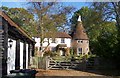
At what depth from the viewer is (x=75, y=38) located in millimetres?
45625

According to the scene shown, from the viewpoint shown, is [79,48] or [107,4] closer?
[107,4]

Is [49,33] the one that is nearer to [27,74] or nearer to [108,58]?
[108,58]

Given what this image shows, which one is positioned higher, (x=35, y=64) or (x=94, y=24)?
(x=94, y=24)

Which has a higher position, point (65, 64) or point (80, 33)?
point (80, 33)

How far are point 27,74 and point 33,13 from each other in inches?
763

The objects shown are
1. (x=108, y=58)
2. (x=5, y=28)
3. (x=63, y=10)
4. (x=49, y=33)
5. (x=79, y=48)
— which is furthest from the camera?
(x=79, y=48)

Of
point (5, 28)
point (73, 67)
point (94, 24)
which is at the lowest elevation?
point (73, 67)

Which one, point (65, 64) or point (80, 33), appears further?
point (80, 33)

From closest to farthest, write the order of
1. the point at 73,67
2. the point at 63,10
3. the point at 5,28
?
the point at 5,28
the point at 73,67
the point at 63,10

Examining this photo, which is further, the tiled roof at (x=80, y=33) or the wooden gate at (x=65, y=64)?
the tiled roof at (x=80, y=33)

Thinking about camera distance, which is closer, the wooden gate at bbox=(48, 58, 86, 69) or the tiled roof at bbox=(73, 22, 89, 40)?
the wooden gate at bbox=(48, 58, 86, 69)

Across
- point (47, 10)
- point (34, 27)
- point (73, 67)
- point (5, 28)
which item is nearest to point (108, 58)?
point (73, 67)

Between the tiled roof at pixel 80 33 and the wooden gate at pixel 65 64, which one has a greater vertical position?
the tiled roof at pixel 80 33

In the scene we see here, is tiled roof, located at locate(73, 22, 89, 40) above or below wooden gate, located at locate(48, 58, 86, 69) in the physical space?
above
